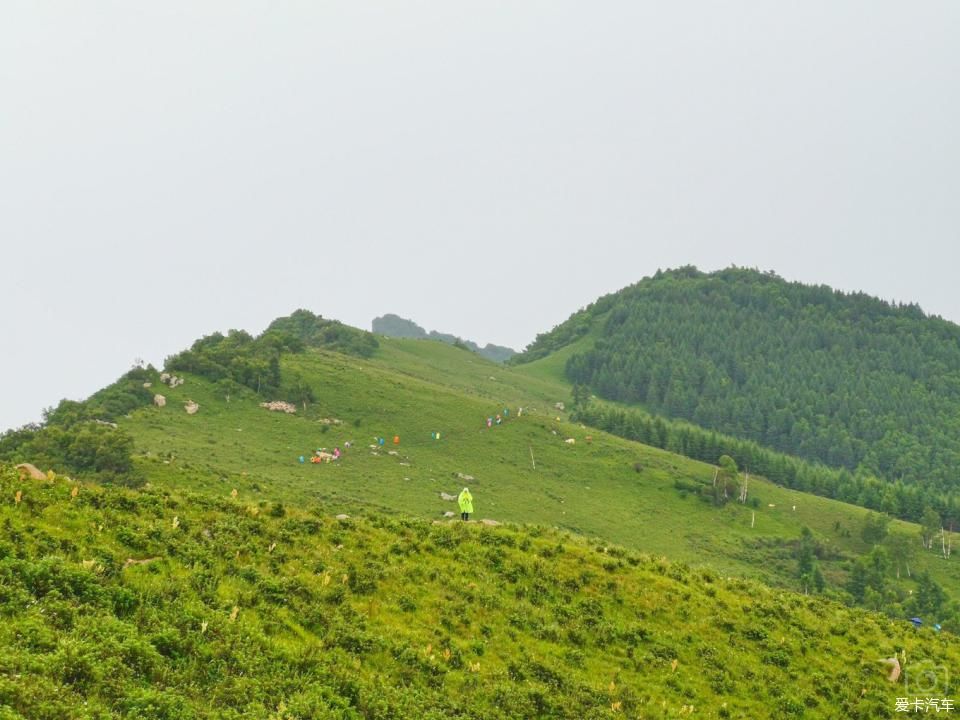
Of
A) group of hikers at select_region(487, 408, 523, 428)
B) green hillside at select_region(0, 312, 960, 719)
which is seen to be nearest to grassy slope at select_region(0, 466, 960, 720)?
green hillside at select_region(0, 312, 960, 719)

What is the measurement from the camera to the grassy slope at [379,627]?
1443cm

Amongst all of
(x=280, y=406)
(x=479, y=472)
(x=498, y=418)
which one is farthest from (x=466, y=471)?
(x=280, y=406)

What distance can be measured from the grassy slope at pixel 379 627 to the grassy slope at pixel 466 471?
4082cm

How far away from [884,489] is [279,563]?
16423cm

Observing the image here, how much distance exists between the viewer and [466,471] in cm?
9869

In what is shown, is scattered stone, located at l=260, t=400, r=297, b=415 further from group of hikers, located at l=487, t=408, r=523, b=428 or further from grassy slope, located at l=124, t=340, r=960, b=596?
group of hikers, located at l=487, t=408, r=523, b=428

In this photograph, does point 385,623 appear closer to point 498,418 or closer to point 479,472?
point 479,472

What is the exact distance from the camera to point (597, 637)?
79.9 ft

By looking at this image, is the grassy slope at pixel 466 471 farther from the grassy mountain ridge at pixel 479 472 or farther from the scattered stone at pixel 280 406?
the scattered stone at pixel 280 406

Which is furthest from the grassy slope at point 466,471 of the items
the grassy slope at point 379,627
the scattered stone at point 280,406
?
the grassy slope at point 379,627

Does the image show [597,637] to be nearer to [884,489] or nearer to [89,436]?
[89,436]

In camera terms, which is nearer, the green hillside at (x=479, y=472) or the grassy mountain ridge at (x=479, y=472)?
the green hillside at (x=479, y=472)

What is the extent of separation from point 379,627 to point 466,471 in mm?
78492

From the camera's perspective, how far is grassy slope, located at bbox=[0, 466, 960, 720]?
47.3 feet
